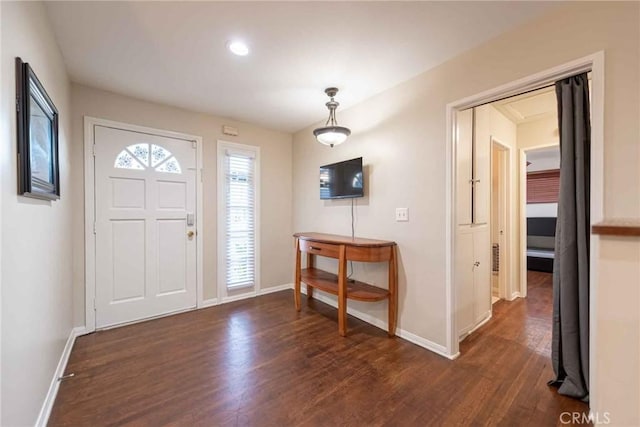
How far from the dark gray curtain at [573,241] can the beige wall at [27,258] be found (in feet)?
9.84

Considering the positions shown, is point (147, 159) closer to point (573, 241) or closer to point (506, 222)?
point (573, 241)

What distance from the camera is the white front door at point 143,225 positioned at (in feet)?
8.91

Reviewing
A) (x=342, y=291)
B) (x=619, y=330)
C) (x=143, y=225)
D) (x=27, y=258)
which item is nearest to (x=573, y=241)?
(x=619, y=330)

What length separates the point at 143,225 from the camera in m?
2.92

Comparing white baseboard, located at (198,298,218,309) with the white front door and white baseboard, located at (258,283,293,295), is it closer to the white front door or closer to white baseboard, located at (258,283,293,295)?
the white front door

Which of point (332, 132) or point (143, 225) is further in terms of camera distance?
point (143, 225)

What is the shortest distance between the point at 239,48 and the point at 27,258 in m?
1.85

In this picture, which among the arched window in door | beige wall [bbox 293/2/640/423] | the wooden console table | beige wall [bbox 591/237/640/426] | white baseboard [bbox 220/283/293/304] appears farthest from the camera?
white baseboard [bbox 220/283/293/304]

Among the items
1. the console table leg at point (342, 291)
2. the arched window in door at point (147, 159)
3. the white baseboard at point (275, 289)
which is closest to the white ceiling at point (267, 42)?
the arched window in door at point (147, 159)

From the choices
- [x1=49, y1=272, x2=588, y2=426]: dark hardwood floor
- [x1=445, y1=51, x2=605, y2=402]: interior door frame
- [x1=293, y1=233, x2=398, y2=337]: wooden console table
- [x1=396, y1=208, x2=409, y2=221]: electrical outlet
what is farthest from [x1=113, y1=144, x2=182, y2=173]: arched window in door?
[x1=445, y1=51, x2=605, y2=402]: interior door frame

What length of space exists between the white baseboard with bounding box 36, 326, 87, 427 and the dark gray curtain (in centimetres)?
317

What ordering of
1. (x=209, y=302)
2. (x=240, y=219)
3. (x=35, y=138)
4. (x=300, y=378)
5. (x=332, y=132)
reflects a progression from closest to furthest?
(x=35, y=138) < (x=300, y=378) < (x=332, y=132) < (x=209, y=302) < (x=240, y=219)

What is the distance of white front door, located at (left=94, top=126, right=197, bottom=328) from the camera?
2.72 m

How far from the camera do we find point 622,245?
1.07 m
